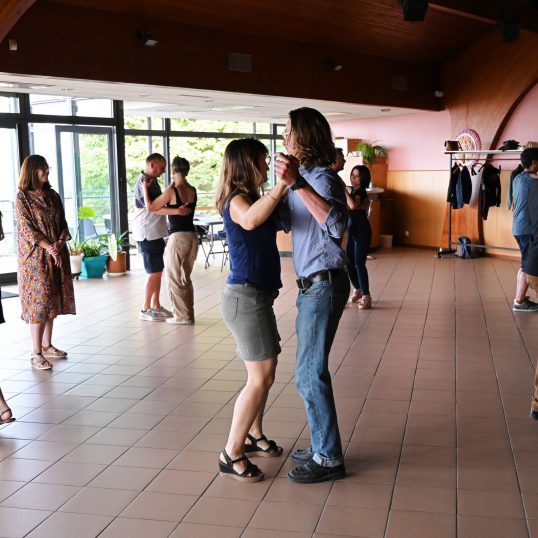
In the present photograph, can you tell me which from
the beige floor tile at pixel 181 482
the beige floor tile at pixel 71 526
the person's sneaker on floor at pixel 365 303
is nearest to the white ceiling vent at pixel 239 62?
the person's sneaker on floor at pixel 365 303

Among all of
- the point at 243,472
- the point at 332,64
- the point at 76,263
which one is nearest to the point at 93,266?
the point at 76,263

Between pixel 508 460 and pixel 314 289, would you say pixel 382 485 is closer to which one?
pixel 508 460

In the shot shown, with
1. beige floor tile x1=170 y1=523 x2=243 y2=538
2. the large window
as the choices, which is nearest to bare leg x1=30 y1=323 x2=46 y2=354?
beige floor tile x1=170 y1=523 x2=243 y2=538

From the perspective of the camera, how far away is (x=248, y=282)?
3229 millimetres

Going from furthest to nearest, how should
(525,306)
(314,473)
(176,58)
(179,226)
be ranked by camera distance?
(176,58) < (525,306) < (179,226) < (314,473)

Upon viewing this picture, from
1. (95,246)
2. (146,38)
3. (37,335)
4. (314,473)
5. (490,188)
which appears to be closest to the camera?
(314,473)

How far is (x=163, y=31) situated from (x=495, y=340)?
5240 mm

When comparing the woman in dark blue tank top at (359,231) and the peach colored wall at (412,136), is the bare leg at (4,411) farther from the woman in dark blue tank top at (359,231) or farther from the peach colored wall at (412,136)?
the peach colored wall at (412,136)

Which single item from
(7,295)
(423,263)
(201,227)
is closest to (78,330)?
(7,295)

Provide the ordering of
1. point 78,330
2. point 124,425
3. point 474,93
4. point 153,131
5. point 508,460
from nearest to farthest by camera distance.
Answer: point 508,460 → point 124,425 → point 78,330 → point 474,93 → point 153,131

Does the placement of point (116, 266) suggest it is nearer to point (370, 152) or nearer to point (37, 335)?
point (37, 335)

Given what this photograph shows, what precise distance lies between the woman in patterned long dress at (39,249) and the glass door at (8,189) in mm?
4631

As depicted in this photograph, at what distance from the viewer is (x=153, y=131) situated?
14422mm

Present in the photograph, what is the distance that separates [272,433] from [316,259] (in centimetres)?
124
